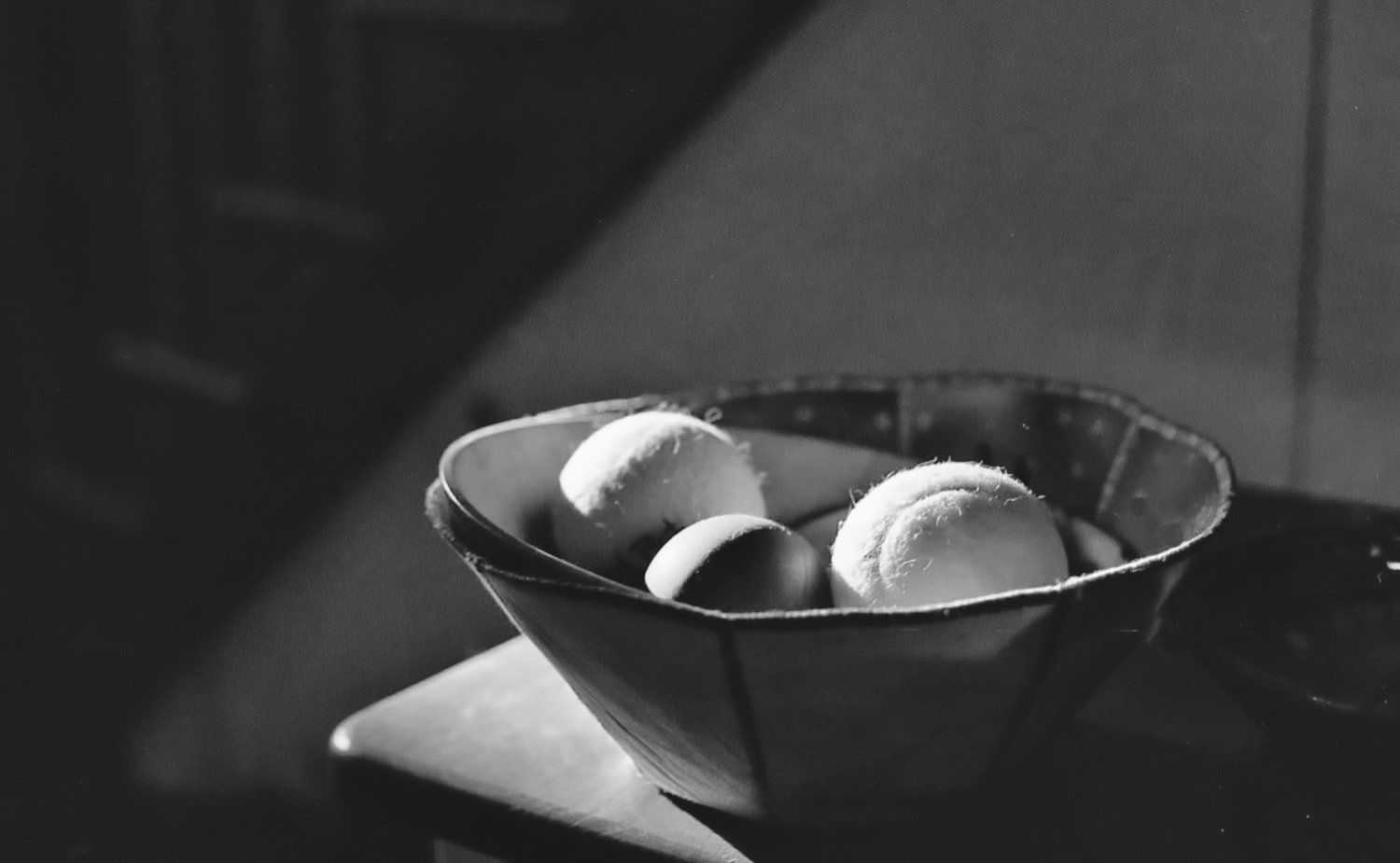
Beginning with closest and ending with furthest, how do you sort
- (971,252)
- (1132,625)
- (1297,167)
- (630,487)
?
(1132,625), (630,487), (1297,167), (971,252)

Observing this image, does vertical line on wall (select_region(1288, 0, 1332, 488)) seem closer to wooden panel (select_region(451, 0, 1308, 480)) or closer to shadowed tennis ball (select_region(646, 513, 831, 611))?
wooden panel (select_region(451, 0, 1308, 480))

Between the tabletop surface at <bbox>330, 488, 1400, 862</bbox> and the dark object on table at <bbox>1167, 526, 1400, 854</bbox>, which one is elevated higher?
the dark object on table at <bbox>1167, 526, 1400, 854</bbox>

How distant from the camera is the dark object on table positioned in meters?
0.57

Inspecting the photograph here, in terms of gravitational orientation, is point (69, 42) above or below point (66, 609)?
above

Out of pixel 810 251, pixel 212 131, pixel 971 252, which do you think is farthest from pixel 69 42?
pixel 971 252

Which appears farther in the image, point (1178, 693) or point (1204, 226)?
point (1204, 226)

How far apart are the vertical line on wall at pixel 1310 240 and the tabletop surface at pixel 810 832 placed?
0.23 meters

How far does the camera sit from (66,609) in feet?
5.12

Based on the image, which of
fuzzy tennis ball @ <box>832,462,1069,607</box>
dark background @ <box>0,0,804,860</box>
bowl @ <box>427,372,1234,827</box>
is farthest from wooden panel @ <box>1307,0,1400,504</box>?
dark background @ <box>0,0,804,860</box>

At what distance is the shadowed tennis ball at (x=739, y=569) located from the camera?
52 centimetres

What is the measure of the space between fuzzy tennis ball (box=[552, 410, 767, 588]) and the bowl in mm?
36

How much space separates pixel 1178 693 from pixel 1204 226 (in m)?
0.33

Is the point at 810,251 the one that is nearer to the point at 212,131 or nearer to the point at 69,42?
the point at 212,131

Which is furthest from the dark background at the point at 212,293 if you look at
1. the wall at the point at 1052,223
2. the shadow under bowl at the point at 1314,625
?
the shadow under bowl at the point at 1314,625
